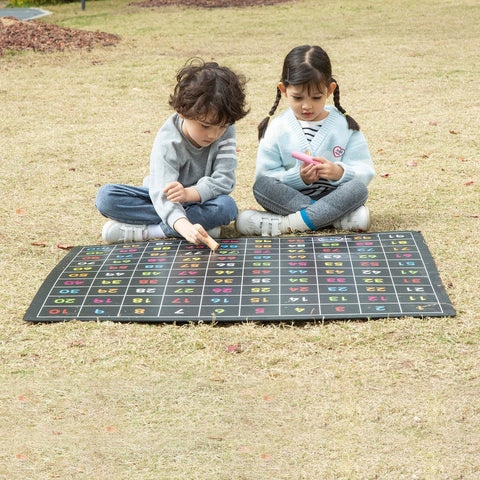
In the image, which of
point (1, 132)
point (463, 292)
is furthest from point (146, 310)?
point (1, 132)

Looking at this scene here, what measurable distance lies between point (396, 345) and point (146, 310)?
1.09m

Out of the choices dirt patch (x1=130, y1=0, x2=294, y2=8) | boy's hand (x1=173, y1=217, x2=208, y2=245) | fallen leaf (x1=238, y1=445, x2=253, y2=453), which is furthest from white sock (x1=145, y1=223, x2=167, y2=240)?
dirt patch (x1=130, y1=0, x2=294, y2=8)

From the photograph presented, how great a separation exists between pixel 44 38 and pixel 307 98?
27.2 ft

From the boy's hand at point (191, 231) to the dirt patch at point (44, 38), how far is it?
7.64m

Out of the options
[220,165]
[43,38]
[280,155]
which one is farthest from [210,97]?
[43,38]

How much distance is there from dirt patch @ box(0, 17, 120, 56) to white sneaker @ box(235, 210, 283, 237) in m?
7.43

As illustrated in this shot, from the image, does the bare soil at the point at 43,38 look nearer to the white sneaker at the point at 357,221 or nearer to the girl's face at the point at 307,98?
the girl's face at the point at 307,98

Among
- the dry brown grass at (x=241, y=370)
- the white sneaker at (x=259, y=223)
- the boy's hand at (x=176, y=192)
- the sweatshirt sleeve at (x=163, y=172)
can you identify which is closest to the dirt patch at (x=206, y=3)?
the dry brown grass at (x=241, y=370)

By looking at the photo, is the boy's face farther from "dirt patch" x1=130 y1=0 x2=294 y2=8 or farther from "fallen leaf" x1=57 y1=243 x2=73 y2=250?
"dirt patch" x1=130 y1=0 x2=294 y2=8

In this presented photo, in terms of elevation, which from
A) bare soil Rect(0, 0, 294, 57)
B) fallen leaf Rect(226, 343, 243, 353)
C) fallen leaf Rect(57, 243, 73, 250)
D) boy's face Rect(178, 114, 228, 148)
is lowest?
bare soil Rect(0, 0, 294, 57)

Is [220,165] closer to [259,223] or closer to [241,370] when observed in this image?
[259,223]

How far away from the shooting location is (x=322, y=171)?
12.8 ft

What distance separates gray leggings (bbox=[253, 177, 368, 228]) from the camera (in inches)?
154

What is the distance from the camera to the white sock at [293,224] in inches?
156
